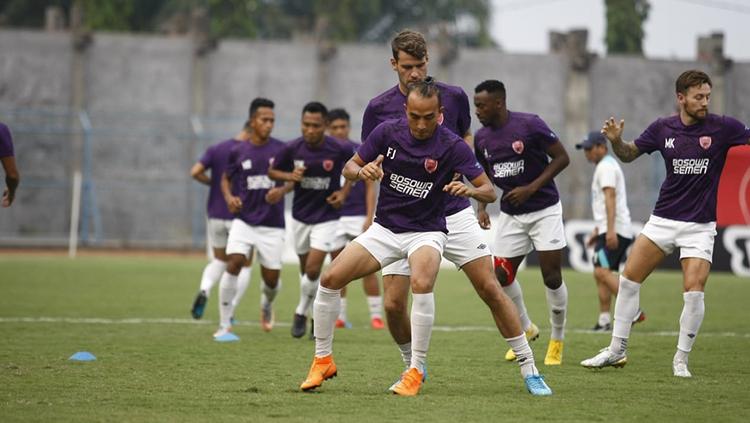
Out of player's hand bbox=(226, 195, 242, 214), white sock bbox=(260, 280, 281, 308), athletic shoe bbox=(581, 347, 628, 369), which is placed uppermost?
player's hand bbox=(226, 195, 242, 214)

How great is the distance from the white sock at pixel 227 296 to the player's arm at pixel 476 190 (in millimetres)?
5313

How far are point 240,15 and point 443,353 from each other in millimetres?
34952

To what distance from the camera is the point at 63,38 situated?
1409 inches

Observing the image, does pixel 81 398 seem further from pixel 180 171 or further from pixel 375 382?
pixel 180 171

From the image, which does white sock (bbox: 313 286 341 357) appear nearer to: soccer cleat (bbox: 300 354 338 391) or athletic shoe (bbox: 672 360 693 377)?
soccer cleat (bbox: 300 354 338 391)

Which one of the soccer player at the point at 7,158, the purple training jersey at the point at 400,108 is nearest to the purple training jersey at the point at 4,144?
the soccer player at the point at 7,158

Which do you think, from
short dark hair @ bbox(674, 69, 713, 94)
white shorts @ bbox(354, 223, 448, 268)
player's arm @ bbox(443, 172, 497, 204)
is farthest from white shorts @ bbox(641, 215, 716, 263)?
white shorts @ bbox(354, 223, 448, 268)

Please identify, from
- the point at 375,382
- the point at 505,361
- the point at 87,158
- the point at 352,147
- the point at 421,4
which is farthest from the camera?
the point at 421,4

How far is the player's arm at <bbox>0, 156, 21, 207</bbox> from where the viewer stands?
12.0 meters

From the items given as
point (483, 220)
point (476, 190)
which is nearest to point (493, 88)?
point (483, 220)

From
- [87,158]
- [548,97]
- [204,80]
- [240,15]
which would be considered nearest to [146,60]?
[204,80]

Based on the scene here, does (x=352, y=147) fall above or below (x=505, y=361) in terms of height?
above

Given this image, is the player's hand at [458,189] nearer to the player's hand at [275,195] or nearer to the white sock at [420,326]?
the white sock at [420,326]

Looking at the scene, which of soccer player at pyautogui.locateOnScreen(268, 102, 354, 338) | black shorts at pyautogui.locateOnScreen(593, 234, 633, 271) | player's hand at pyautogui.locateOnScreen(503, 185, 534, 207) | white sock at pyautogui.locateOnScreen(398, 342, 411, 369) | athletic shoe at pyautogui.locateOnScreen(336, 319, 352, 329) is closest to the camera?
white sock at pyautogui.locateOnScreen(398, 342, 411, 369)
